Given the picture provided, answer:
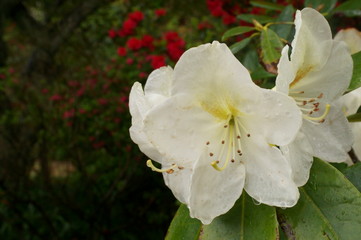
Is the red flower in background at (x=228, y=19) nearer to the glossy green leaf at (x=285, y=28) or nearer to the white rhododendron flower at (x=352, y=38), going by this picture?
the glossy green leaf at (x=285, y=28)

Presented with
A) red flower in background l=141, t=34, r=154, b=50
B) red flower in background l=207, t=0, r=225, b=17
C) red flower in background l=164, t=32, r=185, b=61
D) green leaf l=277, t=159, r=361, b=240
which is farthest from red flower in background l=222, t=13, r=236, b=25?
green leaf l=277, t=159, r=361, b=240

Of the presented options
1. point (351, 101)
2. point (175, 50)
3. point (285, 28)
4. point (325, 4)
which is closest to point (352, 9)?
point (325, 4)

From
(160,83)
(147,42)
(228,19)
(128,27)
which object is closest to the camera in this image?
(160,83)

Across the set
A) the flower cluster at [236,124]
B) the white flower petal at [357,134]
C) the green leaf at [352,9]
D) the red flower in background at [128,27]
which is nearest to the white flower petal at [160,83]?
the flower cluster at [236,124]

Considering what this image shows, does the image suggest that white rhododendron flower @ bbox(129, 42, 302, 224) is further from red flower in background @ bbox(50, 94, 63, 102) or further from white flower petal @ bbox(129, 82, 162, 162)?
red flower in background @ bbox(50, 94, 63, 102)

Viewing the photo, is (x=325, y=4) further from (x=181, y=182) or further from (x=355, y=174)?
(x=181, y=182)

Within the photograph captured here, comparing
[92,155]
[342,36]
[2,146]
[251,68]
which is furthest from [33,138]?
[342,36]

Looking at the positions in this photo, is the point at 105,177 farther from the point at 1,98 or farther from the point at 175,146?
the point at 175,146

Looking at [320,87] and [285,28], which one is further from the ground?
[320,87]
